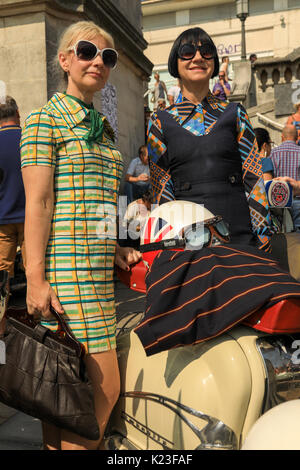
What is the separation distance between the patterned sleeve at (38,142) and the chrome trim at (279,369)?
1024mm

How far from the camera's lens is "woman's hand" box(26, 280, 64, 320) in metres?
1.91

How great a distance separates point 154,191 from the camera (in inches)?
98.5

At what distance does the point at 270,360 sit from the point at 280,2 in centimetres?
3065

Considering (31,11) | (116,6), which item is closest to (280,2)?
(116,6)

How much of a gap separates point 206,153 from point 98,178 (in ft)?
1.81

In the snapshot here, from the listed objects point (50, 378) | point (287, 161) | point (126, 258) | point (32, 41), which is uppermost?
point (32, 41)

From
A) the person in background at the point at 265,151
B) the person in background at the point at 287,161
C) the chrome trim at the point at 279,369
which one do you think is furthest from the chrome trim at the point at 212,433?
the person in background at the point at 287,161

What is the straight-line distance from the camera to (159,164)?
2467 millimetres

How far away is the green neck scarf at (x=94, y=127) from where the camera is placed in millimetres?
2020

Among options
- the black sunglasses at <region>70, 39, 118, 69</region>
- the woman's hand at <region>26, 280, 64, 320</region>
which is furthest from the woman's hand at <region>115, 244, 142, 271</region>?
the black sunglasses at <region>70, 39, 118, 69</region>

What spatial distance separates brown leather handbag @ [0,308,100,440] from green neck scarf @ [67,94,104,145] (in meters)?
0.70

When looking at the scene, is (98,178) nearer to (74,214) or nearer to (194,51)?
(74,214)

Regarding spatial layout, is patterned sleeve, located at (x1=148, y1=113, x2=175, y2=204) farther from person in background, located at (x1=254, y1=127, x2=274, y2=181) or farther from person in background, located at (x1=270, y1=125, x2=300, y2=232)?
person in background, located at (x1=270, y1=125, x2=300, y2=232)

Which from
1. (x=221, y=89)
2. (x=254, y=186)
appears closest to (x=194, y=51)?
(x=254, y=186)
